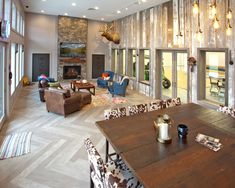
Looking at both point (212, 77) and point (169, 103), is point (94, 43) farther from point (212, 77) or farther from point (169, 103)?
point (169, 103)

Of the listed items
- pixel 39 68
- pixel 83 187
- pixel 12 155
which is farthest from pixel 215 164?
pixel 39 68

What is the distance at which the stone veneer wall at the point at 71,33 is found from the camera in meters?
12.2

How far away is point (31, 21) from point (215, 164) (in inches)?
498

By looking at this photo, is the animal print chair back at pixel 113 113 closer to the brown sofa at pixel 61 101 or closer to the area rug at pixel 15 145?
the area rug at pixel 15 145

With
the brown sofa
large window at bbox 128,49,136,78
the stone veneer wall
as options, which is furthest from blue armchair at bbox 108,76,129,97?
the stone veneer wall

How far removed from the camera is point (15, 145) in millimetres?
4031

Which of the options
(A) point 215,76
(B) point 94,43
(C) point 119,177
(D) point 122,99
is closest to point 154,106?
(C) point 119,177

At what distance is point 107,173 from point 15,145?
315cm

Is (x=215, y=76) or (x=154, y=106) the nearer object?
(x=154, y=106)

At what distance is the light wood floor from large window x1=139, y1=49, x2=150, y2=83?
4075 millimetres

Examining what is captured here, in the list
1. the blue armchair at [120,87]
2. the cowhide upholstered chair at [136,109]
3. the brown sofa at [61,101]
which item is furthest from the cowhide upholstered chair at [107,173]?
the blue armchair at [120,87]

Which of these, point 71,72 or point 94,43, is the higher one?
point 94,43

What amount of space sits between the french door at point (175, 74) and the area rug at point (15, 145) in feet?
17.8

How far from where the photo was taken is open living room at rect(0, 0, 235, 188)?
1.95 m
